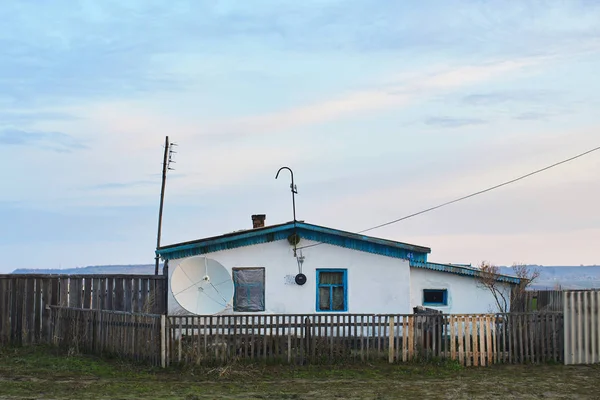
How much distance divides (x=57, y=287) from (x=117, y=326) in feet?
14.0

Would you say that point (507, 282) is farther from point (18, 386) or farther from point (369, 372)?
point (18, 386)

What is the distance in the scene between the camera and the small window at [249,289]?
22.5m

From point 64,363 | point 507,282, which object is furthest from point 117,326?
point 507,282

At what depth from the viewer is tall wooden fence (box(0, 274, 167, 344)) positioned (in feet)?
75.5

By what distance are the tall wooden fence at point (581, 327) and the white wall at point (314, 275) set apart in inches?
180

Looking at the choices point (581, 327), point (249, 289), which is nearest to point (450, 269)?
point (581, 327)

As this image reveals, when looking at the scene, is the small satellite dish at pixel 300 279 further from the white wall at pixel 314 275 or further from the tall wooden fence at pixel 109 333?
the tall wooden fence at pixel 109 333

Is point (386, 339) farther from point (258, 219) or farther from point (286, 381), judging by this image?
point (258, 219)

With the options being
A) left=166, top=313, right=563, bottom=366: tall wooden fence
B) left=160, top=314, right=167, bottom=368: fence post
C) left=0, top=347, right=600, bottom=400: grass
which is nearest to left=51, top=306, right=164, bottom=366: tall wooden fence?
left=160, top=314, right=167, bottom=368: fence post

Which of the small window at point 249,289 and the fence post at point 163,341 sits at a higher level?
the small window at point 249,289

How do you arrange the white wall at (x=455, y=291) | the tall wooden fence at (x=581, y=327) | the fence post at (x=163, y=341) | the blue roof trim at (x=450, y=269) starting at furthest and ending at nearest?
the white wall at (x=455, y=291)
the blue roof trim at (x=450, y=269)
the tall wooden fence at (x=581, y=327)
the fence post at (x=163, y=341)

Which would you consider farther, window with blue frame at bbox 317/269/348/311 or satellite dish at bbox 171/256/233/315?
window with blue frame at bbox 317/269/348/311

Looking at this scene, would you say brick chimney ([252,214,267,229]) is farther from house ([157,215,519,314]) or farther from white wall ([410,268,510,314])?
white wall ([410,268,510,314])

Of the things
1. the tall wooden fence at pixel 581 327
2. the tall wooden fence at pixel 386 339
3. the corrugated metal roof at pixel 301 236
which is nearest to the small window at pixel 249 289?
the corrugated metal roof at pixel 301 236
